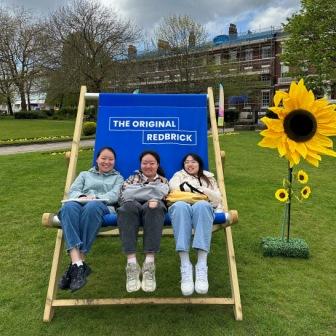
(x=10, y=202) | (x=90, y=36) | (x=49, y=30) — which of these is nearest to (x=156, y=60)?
(x=90, y=36)

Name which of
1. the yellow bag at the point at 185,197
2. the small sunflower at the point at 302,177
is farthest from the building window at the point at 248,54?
the yellow bag at the point at 185,197

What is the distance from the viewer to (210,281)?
324 cm

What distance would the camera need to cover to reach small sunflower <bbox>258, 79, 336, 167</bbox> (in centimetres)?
322

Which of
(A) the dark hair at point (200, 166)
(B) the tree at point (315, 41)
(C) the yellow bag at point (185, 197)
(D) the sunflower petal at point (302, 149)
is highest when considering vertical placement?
(B) the tree at point (315, 41)

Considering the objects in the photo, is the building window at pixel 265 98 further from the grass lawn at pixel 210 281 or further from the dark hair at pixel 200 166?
the dark hair at pixel 200 166

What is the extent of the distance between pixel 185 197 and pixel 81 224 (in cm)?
73

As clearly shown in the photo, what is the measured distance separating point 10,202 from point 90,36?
22.4 metres

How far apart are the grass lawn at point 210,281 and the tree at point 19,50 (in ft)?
97.4

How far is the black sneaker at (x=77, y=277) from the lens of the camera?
2.49 m

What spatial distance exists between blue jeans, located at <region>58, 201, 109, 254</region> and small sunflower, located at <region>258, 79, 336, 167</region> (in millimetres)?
1483

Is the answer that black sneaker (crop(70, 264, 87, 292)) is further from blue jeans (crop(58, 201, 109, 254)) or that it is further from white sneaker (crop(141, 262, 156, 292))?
white sneaker (crop(141, 262, 156, 292))

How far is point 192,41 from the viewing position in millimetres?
27766

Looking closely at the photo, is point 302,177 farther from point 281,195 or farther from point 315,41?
point 315,41

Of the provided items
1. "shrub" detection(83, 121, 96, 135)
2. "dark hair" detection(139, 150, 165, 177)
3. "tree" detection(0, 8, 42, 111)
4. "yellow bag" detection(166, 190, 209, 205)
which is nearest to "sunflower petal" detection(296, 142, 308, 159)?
"yellow bag" detection(166, 190, 209, 205)
